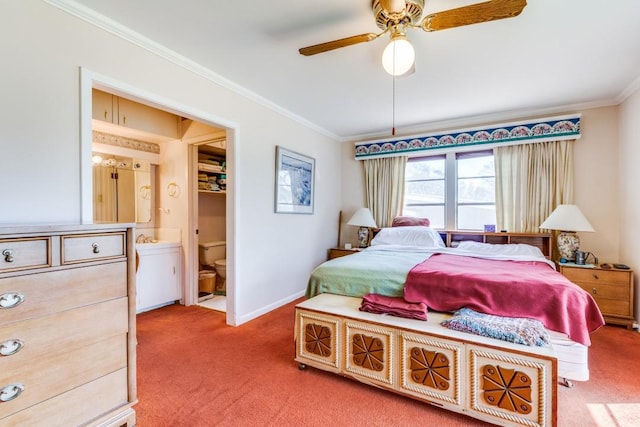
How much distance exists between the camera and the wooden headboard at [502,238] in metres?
3.49

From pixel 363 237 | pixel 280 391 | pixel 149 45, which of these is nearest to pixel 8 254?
pixel 280 391

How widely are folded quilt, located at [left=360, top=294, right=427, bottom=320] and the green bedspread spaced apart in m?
0.17

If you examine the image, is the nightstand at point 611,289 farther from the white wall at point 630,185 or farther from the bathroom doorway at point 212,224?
the bathroom doorway at point 212,224

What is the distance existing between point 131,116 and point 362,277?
2896mm

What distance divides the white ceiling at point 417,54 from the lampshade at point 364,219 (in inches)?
58.3

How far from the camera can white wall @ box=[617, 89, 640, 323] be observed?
2844 mm

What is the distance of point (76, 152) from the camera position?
1772 mm

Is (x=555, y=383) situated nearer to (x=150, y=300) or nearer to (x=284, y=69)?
(x=284, y=69)

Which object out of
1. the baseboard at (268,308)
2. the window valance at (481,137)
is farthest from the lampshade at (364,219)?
the baseboard at (268,308)

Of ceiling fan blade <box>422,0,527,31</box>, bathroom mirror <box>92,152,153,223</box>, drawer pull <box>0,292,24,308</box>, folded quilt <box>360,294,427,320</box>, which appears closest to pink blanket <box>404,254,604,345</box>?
folded quilt <box>360,294,427,320</box>

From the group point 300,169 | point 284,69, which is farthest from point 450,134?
point 284,69

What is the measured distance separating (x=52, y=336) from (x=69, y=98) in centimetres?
136

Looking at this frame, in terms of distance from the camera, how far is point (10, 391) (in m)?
1.16

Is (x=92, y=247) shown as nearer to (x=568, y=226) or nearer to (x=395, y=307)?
(x=395, y=307)
